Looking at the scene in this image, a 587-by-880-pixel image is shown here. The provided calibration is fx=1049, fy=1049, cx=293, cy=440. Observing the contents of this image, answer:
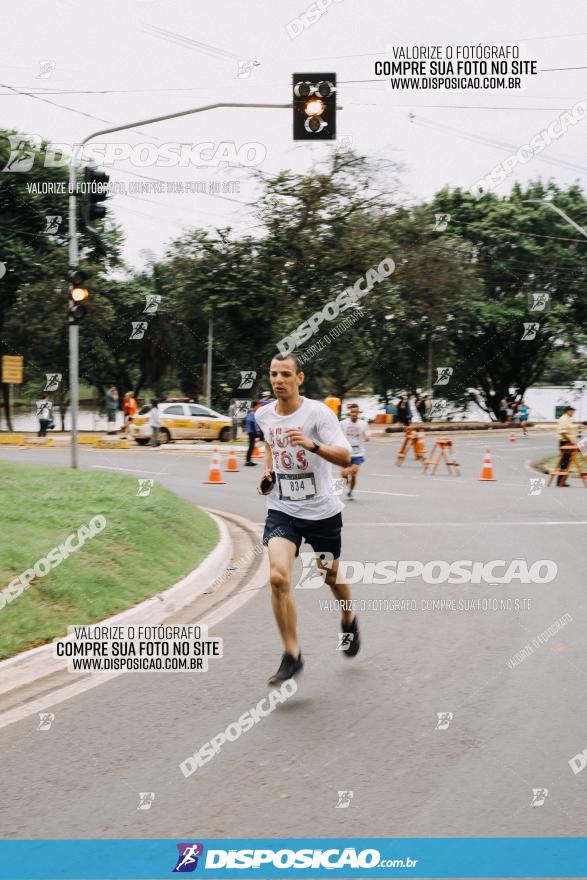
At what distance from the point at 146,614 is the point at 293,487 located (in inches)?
91.3

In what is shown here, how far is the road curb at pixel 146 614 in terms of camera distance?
6.40 metres

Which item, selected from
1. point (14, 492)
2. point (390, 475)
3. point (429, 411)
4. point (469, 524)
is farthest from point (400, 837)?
point (429, 411)

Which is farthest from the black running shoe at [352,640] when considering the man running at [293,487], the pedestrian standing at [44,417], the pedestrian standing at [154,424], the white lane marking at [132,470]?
the pedestrian standing at [44,417]

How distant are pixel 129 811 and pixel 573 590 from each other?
20.2 feet

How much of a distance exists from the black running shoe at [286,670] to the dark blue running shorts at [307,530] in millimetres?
664

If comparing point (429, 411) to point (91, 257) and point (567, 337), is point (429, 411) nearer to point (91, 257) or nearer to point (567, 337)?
point (567, 337)

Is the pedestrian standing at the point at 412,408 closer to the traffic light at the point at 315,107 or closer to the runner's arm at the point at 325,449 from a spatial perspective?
the traffic light at the point at 315,107

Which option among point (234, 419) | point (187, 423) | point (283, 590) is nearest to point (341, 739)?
point (283, 590)

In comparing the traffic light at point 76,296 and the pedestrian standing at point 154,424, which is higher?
the traffic light at point 76,296

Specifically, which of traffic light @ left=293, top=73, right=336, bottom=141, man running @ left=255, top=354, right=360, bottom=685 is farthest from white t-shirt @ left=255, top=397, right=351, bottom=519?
traffic light @ left=293, top=73, right=336, bottom=141

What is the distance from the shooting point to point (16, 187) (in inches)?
1495

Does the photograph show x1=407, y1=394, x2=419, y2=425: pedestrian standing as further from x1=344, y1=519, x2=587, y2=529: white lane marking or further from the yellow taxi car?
x1=344, y1=519, x2=587, y2=529: white lane marking

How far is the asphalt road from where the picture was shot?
429 cm

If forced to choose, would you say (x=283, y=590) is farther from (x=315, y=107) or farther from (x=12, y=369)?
(x=12, y=369)
